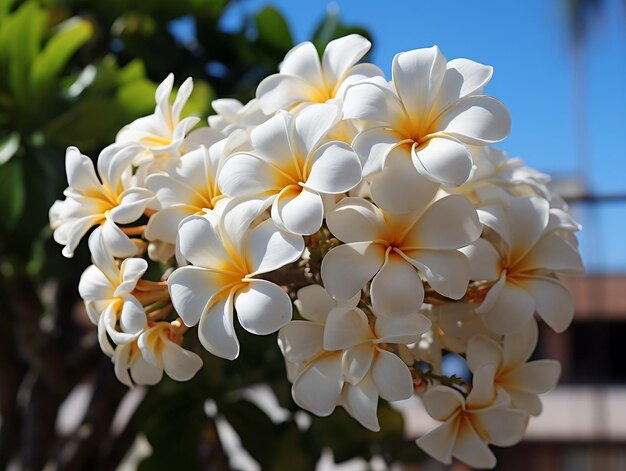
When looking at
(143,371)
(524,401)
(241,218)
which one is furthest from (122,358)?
(524,401)

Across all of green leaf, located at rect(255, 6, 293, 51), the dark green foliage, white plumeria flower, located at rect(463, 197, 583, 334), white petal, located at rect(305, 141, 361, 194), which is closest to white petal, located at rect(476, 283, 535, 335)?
white plumeria flower, located at rect(463, 197, 583, 334)

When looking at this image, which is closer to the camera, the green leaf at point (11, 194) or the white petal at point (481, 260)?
the white petal at point (481, 260)

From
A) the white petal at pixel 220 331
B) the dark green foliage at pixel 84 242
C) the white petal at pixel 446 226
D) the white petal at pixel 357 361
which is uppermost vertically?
the white petal at pixel 446 226

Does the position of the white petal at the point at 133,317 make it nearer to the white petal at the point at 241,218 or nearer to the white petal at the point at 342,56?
the white petal at the point at 241,218

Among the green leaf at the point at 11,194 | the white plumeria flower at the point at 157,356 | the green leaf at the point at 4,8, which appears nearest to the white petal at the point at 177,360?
the white plumeria flower at the point at 157,356

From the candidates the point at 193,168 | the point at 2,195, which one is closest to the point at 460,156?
the point at 193,168

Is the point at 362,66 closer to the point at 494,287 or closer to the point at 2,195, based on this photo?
the point at 494,287

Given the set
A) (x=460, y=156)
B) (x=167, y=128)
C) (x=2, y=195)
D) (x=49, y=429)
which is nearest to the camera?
(x=460, y=156)
